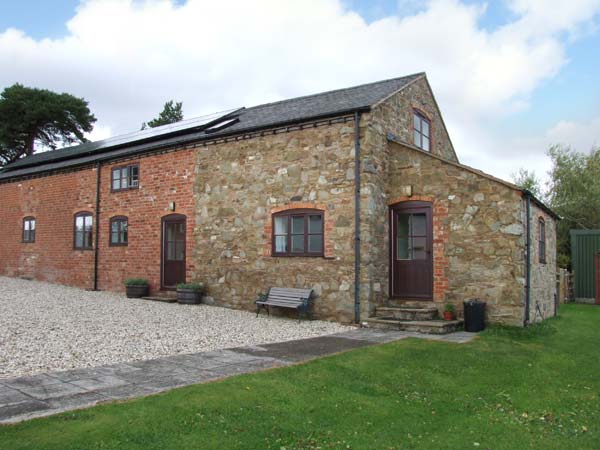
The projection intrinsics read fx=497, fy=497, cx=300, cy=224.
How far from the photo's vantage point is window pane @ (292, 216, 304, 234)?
12014 millimetres

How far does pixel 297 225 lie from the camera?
476 inches

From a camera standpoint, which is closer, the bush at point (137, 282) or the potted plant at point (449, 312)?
the potted plant at point (449, 312)

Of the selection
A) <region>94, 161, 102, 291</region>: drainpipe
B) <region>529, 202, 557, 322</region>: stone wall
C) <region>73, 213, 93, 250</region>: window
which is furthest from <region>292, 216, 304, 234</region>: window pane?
<region>73, 213, 93, 250</region>: window

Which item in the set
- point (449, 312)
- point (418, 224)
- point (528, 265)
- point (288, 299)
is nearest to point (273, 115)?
point (418, 224)

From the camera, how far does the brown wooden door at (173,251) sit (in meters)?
14.7

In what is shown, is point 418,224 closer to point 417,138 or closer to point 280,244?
point 280,244

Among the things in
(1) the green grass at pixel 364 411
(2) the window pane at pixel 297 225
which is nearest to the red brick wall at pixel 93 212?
(2) the window pane at pixel 297 225

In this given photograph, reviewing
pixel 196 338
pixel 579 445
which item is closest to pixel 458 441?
pixel 579 445

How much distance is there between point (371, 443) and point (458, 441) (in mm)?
760

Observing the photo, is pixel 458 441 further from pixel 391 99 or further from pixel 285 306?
pixel 391 99

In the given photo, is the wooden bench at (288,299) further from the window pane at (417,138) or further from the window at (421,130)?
the window at (421,130)

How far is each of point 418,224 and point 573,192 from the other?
20.0 meters

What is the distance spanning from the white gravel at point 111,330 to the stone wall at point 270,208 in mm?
813

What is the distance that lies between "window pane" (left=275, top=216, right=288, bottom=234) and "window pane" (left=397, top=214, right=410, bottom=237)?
2.74 meters
